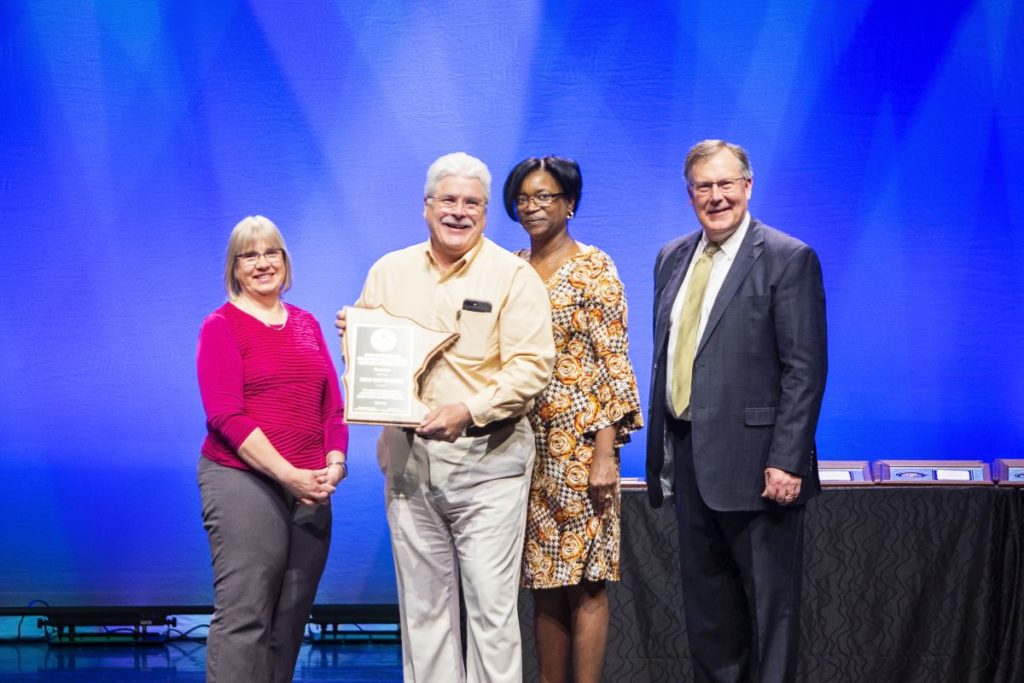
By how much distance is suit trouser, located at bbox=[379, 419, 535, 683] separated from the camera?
103 inches

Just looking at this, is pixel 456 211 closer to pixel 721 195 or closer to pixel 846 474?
pixel 721 195

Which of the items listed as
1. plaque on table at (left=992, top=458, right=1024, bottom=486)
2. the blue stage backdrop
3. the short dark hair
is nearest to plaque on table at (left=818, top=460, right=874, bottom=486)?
plaque on table at (left=992, top=458, right=1024, bottom=486)

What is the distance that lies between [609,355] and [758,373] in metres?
0.41

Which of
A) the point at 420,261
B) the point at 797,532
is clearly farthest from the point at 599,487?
the point at 420,261

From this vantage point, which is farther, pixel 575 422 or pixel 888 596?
pixel 888 596

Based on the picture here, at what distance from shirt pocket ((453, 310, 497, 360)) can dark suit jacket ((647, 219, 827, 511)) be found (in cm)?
58

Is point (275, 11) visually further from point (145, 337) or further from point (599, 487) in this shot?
point (599, 487)

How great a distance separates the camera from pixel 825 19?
15.9ft

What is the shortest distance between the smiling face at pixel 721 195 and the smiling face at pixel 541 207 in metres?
0.40

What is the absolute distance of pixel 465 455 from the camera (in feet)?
8.63


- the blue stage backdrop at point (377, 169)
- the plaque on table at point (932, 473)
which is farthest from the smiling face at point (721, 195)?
the blue stage backdrop at point (377, 169)

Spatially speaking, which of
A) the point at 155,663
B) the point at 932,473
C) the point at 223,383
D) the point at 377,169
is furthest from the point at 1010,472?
the point at 155,663

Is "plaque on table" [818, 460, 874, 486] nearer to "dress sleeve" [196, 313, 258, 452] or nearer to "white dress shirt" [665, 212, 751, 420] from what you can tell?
"white dress shirt" [665, 212, 751, 420]

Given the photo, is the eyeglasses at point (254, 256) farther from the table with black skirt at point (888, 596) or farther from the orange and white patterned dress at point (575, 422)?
the table with black skirt at point (888, 596)
